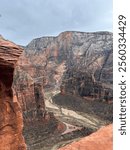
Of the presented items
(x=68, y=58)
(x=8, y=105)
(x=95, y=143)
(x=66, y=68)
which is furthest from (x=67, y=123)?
(x=68, y=58)

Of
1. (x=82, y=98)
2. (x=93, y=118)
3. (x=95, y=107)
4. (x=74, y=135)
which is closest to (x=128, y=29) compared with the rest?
(x=74, y=135)

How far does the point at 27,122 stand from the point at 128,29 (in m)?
47.4

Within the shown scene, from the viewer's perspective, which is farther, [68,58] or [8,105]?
[68,58]

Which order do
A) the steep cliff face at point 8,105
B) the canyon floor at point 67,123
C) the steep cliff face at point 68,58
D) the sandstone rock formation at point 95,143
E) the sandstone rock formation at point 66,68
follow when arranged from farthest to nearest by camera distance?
the steep cliff face at point 68,58
the sandstone rock formation at point 66,68
the canyon floor at point 67,123
the sandstone rock formation at point 95,143
the steep cliff face at point 8,105

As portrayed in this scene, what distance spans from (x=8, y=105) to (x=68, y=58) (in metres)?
154

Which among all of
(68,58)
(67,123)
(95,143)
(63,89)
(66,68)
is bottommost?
(67,123)

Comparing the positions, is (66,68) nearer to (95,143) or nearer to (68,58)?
(68,58)

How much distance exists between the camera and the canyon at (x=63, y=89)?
5084cm

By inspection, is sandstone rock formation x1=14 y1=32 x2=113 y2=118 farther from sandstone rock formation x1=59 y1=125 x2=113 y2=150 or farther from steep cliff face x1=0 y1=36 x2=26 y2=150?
steep cliff face x1=0 y1=36 x2=26 y2=150

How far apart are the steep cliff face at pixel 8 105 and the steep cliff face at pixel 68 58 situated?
259ft

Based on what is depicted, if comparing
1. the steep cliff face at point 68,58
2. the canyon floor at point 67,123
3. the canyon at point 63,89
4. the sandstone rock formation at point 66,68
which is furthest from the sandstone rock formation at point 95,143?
the steep cliff face at point 68,58

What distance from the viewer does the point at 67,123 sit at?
65.1 metres

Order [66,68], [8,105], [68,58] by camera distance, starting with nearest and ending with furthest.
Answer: [8,105]
[66,68]
[68,58]

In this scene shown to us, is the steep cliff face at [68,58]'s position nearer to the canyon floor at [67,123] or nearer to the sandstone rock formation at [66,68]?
the sandstone rock formation at [66,68]
